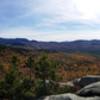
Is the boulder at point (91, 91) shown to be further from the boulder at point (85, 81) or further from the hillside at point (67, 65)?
the hillside at point (67, 65)

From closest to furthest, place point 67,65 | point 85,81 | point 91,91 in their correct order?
point 91,91
point 85,81
point 67,65

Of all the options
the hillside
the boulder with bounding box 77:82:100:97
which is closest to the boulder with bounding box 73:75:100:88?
the hillside

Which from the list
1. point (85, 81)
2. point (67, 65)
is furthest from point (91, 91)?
point (67, 65)

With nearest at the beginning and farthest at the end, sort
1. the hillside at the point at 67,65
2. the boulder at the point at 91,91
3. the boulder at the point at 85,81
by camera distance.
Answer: the boulder at the point at 91,91 → the boulder at the point at 85,81 → the hillside at the point at 67,65

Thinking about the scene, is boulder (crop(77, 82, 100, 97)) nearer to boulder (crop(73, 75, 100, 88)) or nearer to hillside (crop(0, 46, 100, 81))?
boulder (crop(73, 75, 100, 88))

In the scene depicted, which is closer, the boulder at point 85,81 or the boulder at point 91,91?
the boulder at point 91,91

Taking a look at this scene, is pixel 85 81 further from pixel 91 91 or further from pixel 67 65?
pixel 67 65

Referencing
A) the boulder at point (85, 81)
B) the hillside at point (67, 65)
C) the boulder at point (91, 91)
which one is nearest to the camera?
the boulder at point (91, 91)

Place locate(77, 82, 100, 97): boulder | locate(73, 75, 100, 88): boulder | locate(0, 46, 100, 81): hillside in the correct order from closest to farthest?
locate(77, 82, 100, 97): boulder, locate(73, 75, 100, 88): boulder, locate(0, 46, 100, 81): hillside

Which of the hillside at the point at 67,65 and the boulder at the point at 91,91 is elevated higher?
the boulder at the point at 91,91

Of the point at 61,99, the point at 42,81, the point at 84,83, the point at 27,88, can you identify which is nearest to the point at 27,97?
the point at 27,88

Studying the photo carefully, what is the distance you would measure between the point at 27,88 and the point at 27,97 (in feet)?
3.22

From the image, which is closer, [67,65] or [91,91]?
[91,91]

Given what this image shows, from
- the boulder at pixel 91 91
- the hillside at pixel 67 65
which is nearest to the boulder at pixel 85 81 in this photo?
the hillside at pixel 67 65
